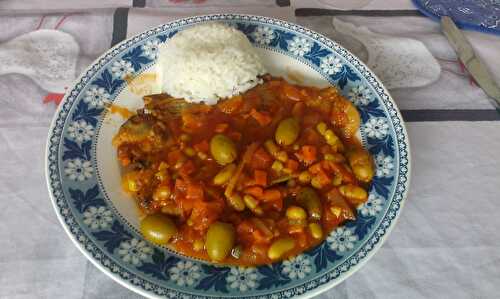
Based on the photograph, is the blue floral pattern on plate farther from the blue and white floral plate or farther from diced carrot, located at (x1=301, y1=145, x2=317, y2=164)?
diced carrot, located at (x1=301, y1=145, x2=317, y2=164)

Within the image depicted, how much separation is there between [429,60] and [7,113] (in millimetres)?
2691

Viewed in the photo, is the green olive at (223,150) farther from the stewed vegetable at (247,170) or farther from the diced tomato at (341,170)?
the diced tomato at (341,170)

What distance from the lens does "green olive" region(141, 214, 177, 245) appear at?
1.92 meters

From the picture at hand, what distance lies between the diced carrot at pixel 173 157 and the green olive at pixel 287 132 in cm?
51

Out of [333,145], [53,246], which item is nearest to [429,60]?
[333,145]

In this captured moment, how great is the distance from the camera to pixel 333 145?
7.50 feet

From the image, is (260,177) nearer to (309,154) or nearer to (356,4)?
(309,154)

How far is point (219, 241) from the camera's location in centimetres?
188

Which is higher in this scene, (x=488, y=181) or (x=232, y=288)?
(x=488, y=181)

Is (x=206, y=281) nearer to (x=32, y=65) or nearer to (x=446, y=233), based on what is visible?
(x=446, y=233)

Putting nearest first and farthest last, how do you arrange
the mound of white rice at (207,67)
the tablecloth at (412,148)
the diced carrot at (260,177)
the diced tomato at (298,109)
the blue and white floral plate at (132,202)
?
1. the blue and white floral plate at (132,202)
2. the tablecloth at (412,148)
3. the diced carrot at (260,177)
4. the diced tomato at (298,109)
5. the mound of white rice at (207,67)

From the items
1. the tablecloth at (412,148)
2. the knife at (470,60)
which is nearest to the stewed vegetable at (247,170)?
the tablecloth at (412,148)

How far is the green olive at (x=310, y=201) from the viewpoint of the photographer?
2047 millimetres

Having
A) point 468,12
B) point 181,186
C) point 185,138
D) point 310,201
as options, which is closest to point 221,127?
point 185,138
